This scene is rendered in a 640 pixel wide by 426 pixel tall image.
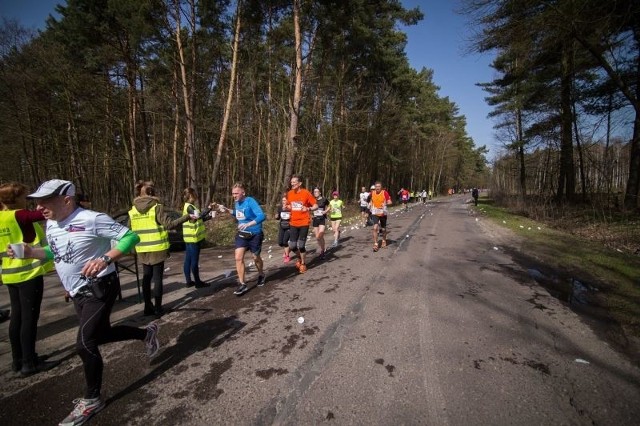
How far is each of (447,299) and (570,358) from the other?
1928 mm

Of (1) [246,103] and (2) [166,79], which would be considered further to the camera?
(1) [246,103]

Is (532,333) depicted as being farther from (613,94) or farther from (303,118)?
(303,118)

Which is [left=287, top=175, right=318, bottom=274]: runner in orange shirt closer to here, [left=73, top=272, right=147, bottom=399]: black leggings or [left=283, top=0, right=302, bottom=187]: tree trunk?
[left=73, top=272, right=147, bottom=399]: black leggings

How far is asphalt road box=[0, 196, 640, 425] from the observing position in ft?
8.85

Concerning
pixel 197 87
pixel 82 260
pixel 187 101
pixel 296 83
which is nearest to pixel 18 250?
pixel 82 260

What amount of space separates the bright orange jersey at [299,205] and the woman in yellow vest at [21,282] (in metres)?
4.54

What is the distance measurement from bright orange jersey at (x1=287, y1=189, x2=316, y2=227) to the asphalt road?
66.8 inches

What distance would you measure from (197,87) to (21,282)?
1785cm

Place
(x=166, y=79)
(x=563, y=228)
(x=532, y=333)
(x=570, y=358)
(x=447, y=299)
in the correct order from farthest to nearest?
1. (x=166, y=79)
2. (x=563, y=228)
3. (x=447, y=299)
4. (x=532, y=333)
5. (x=570, y=358)

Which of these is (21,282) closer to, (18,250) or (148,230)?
(18,250)

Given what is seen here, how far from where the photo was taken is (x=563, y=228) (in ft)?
48.0

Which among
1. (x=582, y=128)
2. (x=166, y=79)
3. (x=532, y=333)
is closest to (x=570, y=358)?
(x=532, y=333)

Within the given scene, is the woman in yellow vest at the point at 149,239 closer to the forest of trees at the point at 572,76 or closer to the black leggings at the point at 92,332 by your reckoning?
the black leggings at the point at 92,332

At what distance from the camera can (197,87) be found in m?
18.6
